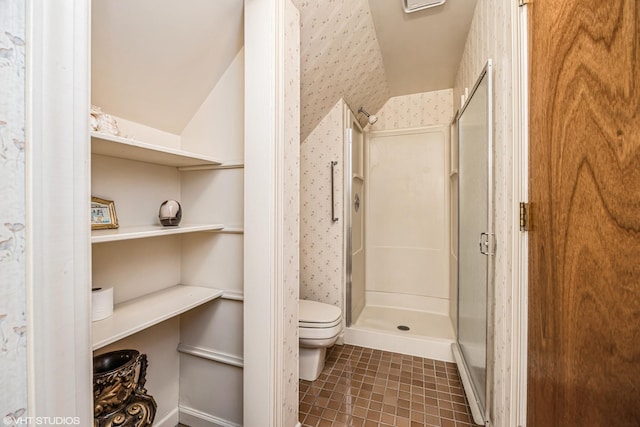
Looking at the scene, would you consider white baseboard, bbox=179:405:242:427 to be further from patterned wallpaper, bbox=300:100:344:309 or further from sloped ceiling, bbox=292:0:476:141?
sloped ceiling, bbox=292:0:476:141

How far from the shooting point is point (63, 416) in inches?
19.9

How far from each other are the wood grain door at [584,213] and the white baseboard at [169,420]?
1606mm

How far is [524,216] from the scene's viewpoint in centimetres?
94

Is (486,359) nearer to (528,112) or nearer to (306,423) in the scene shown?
(306,423)

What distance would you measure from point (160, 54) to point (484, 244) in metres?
1.72

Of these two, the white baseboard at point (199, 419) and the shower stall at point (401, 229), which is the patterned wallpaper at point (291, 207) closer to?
the white baseboard at point (199, 419)

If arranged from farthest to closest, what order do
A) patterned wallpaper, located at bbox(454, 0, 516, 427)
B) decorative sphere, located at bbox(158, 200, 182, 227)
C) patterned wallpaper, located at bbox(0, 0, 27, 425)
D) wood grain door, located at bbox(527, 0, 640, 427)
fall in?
decorative sphere, located at bbox(158, 200, 182, 227), patterned wallpaper, located at bbox(454, 0, 516, 427), wood grain door, located at bbox(527, 0, 640, 427), patterned wallpaper, located at bbox(0, 0, 27, 425)

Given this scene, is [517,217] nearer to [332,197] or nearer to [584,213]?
[584,213]

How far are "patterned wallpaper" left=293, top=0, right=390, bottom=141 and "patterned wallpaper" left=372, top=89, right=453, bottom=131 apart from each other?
1.78 feet

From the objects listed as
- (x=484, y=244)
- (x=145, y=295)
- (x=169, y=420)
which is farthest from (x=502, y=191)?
(x=169, y=420)

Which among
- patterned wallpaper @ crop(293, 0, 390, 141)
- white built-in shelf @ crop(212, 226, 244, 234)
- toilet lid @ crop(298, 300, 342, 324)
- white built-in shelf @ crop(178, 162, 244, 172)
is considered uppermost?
patterned wallpaper @ crop(293, 0, 390, 141)

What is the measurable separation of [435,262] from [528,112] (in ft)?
7.26

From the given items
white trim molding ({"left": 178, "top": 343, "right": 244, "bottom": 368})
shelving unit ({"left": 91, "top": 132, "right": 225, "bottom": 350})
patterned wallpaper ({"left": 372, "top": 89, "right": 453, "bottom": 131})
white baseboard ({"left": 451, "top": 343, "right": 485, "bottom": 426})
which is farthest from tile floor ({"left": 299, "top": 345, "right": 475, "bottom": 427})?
patterned wallpaper ({"left": 372, "top": 89, "right": 453, "bottom": 131})

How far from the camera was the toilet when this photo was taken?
68.0 inches
